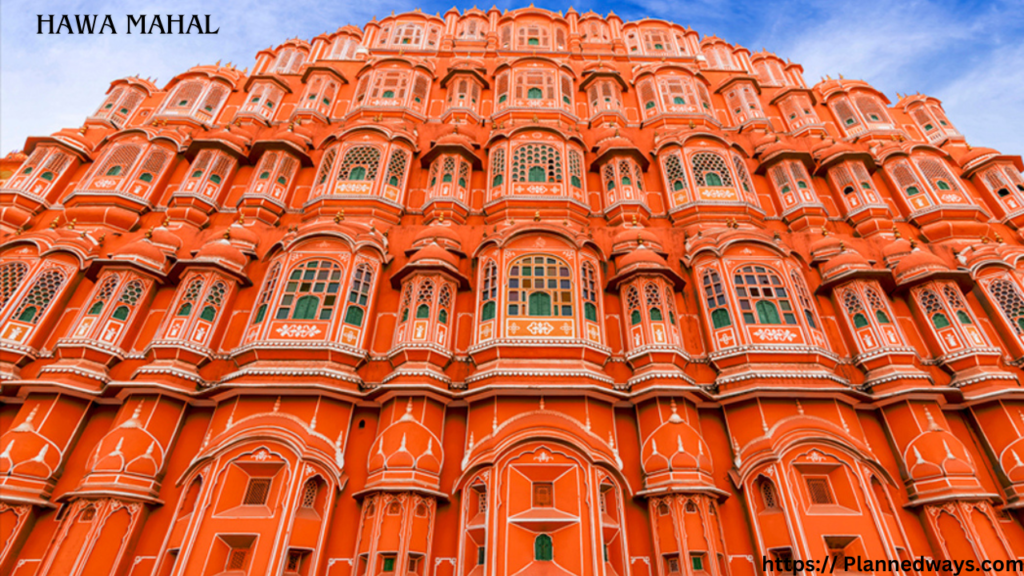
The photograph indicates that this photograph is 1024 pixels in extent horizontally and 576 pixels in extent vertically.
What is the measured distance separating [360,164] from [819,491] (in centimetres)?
1600

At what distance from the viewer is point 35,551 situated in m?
11.0

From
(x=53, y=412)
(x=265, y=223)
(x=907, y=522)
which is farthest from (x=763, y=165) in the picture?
(x=53, y=412)

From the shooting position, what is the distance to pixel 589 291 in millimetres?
14492

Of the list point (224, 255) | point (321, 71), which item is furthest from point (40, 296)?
point (321, 71)

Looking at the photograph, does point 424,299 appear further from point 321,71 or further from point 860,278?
point 321,71

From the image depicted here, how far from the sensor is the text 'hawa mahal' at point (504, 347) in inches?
430

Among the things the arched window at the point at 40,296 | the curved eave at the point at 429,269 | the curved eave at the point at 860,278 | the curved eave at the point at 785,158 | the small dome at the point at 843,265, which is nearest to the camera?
the arched window at the point at 40,296

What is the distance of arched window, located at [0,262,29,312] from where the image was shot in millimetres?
14180

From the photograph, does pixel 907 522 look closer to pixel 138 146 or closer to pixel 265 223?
pixel 265 223

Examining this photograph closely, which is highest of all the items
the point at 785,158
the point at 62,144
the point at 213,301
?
the point at 785,158

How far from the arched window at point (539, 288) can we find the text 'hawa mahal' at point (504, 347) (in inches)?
3.3

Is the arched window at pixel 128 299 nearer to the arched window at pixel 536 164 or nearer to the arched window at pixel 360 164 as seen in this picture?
the arched window at pixel 360 164

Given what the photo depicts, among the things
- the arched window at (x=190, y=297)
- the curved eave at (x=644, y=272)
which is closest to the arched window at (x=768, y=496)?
the curved eave at (x=644, y=272)

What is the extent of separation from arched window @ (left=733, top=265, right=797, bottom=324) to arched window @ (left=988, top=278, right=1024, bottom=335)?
5670mm
